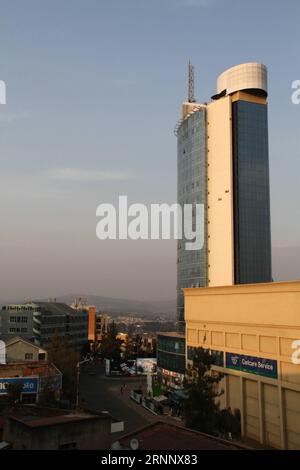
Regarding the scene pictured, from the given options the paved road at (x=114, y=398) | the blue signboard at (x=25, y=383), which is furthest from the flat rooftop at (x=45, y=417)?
the blue signboard at (x=25, y=383)

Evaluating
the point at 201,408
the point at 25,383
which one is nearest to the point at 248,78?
the point at 25,383

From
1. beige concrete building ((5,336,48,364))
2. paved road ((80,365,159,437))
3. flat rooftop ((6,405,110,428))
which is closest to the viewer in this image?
flat rooftop ((6,405,110,428))

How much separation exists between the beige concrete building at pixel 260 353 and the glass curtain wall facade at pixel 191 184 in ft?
115

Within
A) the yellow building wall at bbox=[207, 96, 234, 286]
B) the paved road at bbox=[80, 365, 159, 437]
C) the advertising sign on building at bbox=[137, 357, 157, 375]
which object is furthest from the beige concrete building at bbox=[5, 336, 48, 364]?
the yellow building wall at bbox=[207, 96, 234, 286]

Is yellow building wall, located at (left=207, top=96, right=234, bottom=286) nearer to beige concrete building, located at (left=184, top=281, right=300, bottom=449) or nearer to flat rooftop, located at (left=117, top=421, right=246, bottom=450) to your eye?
beige concrete building, located at (left=184, top=281, right=300, bottom=449)

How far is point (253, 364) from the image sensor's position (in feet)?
140

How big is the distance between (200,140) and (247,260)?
24.4m

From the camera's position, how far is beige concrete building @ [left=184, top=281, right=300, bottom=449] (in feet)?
125

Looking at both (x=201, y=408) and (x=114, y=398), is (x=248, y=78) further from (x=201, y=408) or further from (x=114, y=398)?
(x=201, y=408)

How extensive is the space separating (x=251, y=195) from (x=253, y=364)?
46.6 metres

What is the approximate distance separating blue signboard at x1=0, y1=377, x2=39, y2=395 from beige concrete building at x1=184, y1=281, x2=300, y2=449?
765 inches

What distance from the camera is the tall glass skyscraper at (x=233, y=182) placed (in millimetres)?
83062

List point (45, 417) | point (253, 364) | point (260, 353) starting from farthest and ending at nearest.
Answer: point (253, 364)
point (260, 353)
point (45, 417)
